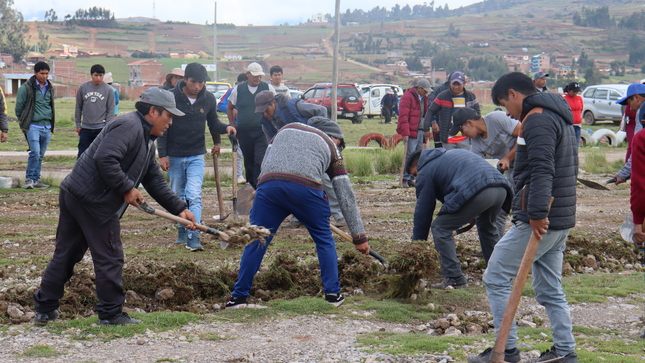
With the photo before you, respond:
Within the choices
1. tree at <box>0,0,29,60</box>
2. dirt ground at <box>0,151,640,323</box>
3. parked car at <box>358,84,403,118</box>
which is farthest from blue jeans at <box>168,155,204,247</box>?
tree at <box>0,0,29,60</box>

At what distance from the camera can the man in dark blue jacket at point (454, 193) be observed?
19.9ft

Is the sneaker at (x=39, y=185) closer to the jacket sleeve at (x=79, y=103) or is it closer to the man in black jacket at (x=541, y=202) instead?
the jacket sleeve at (x=79, y=103)

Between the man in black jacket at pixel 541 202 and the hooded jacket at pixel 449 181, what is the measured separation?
162 cm

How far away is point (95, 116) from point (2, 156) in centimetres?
621

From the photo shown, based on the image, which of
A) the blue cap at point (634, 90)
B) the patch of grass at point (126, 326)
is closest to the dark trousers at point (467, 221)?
the patch of grass at point (126, 326)

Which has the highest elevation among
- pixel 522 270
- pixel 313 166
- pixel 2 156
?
pixel 313 166

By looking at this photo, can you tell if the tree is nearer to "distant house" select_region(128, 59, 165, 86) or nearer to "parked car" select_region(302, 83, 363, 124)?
"distant house" select_region(128, 59, 165, 86)

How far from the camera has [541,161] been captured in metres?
4.10

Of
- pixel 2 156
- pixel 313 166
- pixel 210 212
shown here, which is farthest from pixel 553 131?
pixel 2 156

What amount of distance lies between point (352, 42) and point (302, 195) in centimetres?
16547

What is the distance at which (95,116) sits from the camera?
413 inches

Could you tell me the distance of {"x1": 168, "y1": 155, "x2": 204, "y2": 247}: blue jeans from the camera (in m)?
7.57

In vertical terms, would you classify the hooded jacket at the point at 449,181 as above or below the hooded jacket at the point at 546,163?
below

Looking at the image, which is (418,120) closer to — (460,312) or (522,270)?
(460,312)
